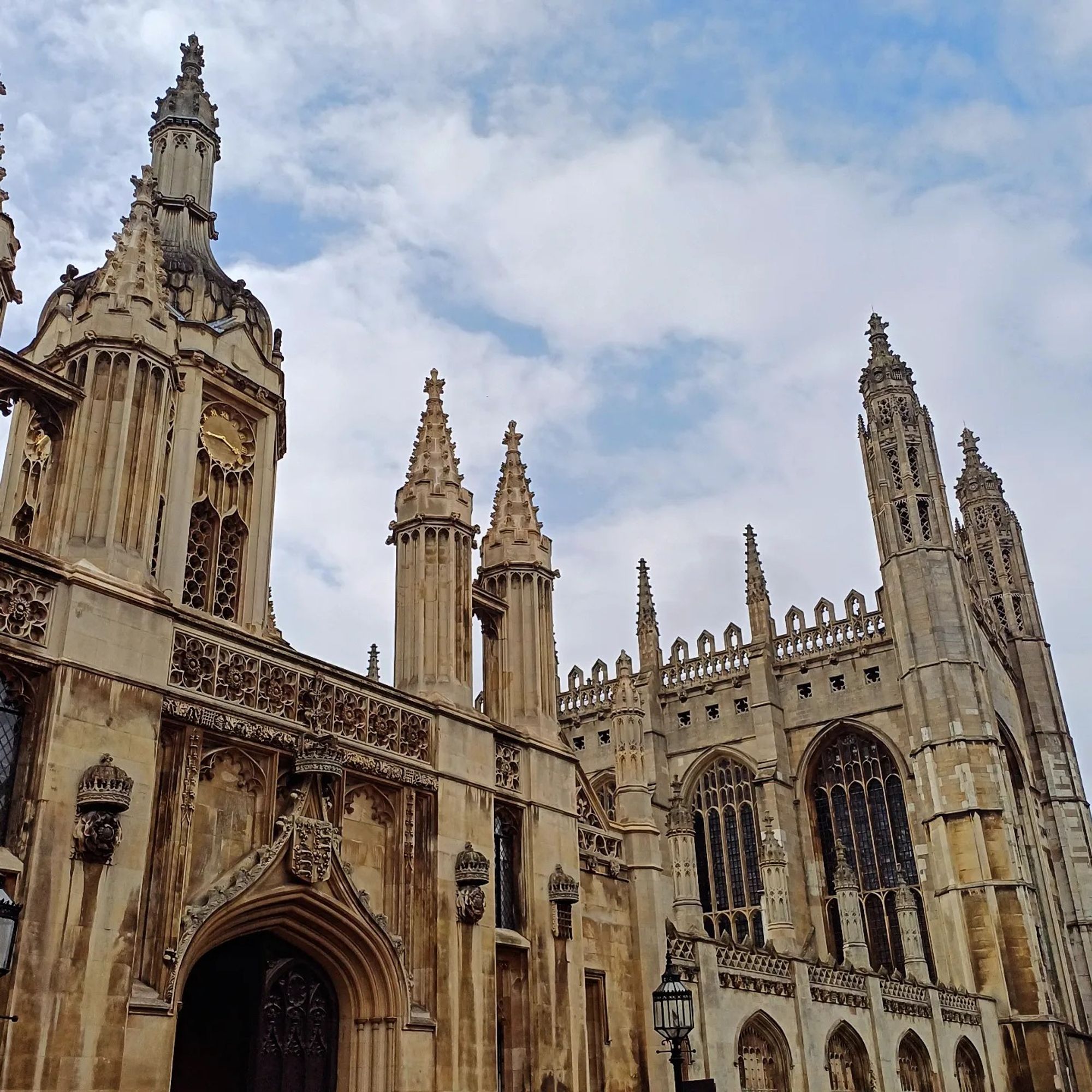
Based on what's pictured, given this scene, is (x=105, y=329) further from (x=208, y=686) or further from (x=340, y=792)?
(x=340, y=792)

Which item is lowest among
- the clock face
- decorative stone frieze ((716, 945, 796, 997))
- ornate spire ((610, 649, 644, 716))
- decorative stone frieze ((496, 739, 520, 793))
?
decorative stone frieze ((716, 945, 796, 997))

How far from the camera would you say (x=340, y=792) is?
12.8m

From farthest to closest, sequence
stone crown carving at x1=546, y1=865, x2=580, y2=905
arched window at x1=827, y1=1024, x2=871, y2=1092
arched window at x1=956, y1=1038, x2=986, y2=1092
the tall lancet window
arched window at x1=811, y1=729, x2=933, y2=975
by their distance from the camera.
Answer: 1. arched window at x1=811, y1=729, x2=933, y2=975
2. arched window at x1=956, y1=1038, x2=986, y2=1092
3. arched window at x1=827, y1=1024, x2=871, y2=1092
4. the tall lancet window
5. stone crown carving at x1=546, y1=865, x2=580, y2=905

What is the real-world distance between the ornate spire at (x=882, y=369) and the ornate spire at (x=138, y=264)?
127 ft

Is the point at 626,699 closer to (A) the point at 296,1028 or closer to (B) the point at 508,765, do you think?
(B) the point at 508,765

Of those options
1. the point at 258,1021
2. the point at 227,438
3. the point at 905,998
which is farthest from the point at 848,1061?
the point at 227,438

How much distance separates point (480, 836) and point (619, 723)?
4883 mm

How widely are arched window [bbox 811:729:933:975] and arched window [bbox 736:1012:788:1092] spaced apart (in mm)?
17281

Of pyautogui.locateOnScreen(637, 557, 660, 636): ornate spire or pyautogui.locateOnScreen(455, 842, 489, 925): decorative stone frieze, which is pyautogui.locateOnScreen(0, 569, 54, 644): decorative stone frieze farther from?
pyautogui.locateOnScreen(637, 557, 660, 636): ornate spire

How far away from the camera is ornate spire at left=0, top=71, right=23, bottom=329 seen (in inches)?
470

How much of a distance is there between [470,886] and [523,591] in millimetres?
5031

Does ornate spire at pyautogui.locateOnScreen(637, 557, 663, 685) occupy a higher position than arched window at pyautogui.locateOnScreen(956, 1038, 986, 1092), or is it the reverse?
ornate spire at pyautogui.locateOnScreen(637, 557, 663, 685)

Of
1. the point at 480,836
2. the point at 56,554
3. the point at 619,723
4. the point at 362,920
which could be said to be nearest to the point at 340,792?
the point at 362,920

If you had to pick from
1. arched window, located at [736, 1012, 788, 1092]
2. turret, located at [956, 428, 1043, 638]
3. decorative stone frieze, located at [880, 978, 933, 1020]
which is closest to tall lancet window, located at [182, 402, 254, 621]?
arched window, located at [736, 1012, 788, 1092]
